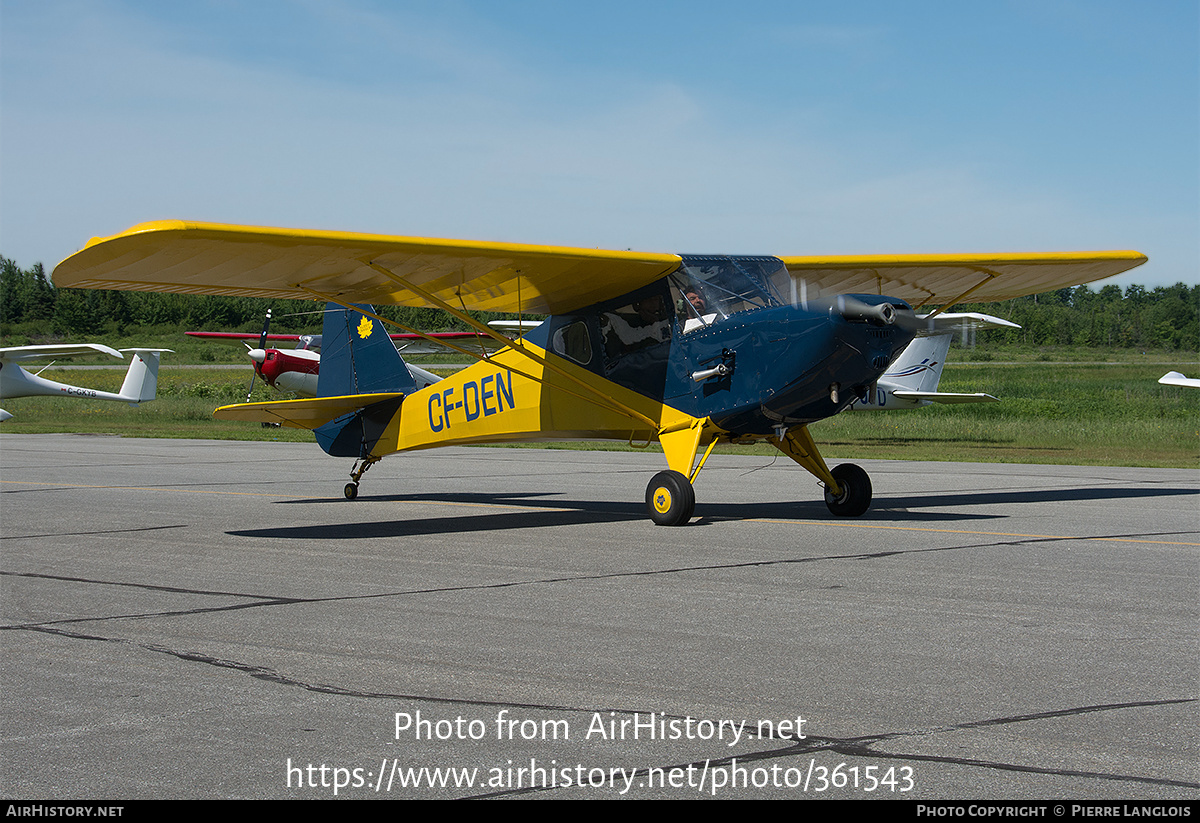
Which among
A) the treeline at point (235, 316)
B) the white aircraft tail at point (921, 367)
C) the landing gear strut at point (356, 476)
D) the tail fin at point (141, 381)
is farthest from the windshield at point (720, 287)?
the treeline at point (235, 316)

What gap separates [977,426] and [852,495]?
21378 millimetres

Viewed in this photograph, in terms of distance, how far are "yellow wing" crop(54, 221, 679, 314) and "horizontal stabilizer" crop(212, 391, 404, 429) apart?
1.86 meters

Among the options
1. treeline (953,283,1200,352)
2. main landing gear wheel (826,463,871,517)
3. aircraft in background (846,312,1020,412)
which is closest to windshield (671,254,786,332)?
main landing gear wheel (826,463,871,517)

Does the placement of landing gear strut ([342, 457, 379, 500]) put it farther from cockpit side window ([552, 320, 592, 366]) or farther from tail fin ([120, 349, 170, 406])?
tail fin ([120, 349, 170, 406])

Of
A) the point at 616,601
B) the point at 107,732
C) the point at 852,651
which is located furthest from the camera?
the point at 616,601

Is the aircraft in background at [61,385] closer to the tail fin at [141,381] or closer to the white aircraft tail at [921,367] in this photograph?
the tail fin at [141,381]

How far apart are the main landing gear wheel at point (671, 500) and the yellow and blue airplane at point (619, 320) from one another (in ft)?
0.05

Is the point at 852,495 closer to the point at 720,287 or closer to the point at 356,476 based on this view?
the point at 720,287

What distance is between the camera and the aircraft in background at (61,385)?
38.9 m

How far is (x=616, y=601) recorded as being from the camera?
7121 millimetres

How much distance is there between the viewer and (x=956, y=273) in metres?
13.7

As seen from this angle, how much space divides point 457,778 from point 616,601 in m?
3.42

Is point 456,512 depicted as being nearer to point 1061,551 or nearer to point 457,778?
point 1061,551
